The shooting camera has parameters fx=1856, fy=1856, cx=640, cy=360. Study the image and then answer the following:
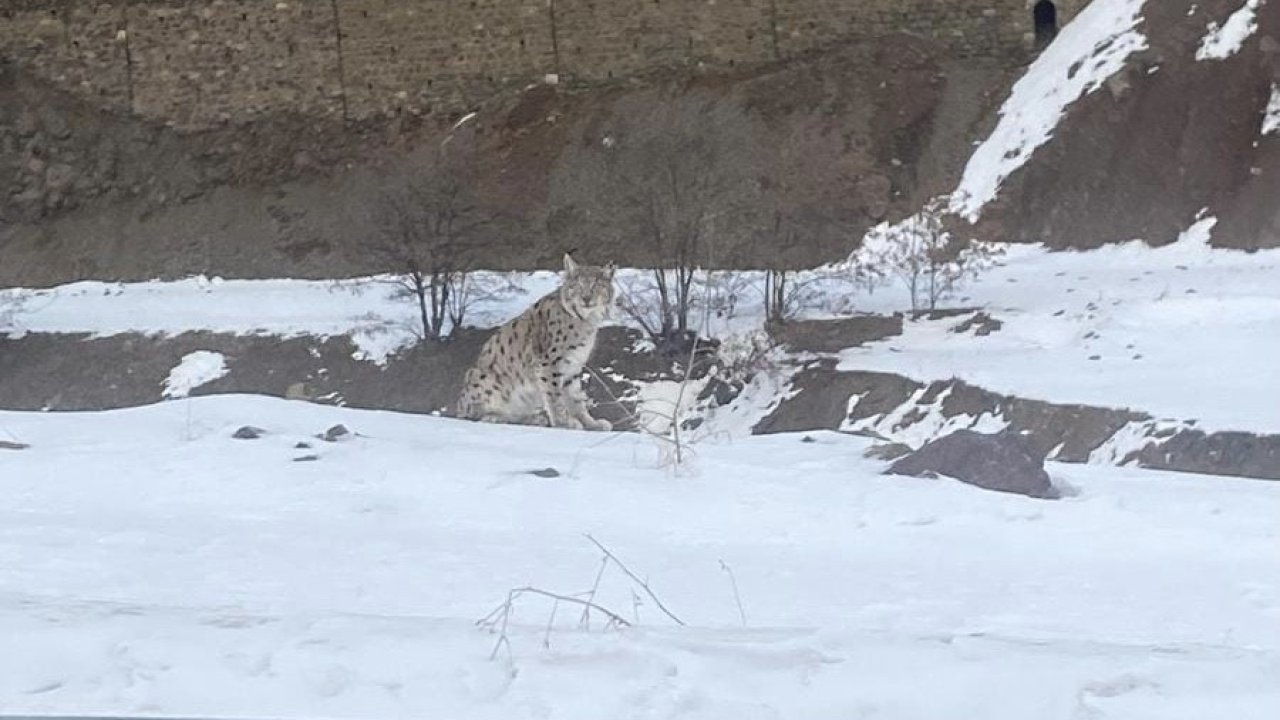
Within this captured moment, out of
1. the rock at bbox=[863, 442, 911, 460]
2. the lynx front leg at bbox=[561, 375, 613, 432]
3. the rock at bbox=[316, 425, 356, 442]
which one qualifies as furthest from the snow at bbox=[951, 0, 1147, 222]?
the rock at bbox=[316, 425, 356, 442]

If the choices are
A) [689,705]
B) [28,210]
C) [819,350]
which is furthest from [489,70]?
[689,705]

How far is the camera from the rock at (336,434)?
897 cm

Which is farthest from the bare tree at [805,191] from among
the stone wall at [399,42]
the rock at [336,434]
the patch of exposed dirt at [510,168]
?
the rock at [336,434]

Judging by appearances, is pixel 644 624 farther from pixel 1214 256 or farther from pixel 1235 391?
pixel 1214 256

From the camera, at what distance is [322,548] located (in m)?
6.98

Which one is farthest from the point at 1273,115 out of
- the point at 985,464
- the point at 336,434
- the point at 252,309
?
the point at 336,434

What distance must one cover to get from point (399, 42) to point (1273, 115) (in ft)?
54.4

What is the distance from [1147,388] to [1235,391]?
896 millimetres

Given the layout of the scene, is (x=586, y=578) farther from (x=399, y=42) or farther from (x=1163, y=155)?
(x=399, y=42)

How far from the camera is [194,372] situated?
25.5 m

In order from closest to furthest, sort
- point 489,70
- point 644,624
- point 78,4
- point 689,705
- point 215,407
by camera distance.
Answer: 1. point 689,705
2. point 644,624
3. point 215,407
4. point 489,70
5. point 78,4

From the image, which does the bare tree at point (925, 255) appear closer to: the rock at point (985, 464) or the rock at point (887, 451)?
the rock at point (887, 451)

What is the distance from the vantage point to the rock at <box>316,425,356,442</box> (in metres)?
8.97

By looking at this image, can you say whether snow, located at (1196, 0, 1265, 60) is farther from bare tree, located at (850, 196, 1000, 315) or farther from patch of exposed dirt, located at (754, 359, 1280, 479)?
patch of exposed dirt, located at (754, 359, 1280, 479)
